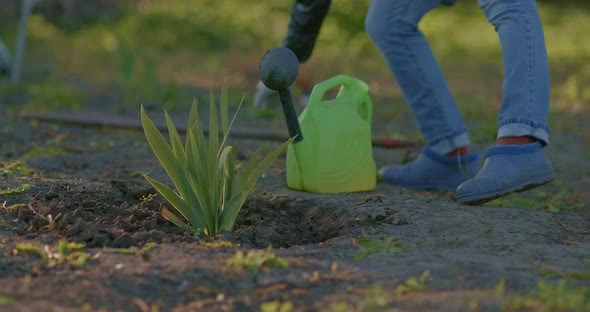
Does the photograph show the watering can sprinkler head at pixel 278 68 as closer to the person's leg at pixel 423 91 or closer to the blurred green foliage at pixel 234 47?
the person's leg at pixel 423 91

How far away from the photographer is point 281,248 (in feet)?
6.33

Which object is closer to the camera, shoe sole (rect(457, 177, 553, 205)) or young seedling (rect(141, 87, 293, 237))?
young seedling (rect(141, 87, 293, 237))

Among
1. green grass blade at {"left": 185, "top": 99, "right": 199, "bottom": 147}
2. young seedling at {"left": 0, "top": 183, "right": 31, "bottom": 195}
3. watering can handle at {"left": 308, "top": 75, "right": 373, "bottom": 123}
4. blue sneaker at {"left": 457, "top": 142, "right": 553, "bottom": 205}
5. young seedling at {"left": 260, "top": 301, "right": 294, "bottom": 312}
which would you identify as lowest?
young seedling at {"left": 260, "top": 301, "right": 294, "bottom": 312}

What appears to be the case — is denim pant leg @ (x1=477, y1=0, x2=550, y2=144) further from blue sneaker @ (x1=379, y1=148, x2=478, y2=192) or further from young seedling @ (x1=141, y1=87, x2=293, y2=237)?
young seedling @ (x1=141, y1=87, x2=293, y2=237)

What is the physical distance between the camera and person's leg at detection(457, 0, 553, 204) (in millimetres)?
2359

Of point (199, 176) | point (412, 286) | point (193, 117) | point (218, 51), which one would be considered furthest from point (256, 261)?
point (218, 51)

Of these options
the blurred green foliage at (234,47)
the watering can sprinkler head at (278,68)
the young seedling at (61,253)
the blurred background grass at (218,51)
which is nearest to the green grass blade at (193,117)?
the watering can sprinkler head at (278,68)

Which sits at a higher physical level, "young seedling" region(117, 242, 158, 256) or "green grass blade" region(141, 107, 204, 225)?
A: "green grass blade" region(141, 107, 204, 225)

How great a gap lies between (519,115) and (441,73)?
1.52ft

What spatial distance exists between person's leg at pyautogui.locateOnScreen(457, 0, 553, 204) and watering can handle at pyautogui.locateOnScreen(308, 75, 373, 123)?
0.51m

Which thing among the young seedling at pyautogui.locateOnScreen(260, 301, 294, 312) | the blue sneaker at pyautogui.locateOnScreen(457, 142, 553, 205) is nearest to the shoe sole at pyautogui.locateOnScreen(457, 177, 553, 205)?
the blue sneaker at pyautogui.locateOnScreen(457, 142, 553, 205)

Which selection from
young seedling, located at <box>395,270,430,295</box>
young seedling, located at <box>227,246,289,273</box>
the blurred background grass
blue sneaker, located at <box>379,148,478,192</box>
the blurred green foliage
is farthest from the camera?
the blurred green foliage

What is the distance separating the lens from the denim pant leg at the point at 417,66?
269 cm

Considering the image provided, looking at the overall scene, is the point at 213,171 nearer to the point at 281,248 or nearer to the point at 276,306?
the point at 281,248
